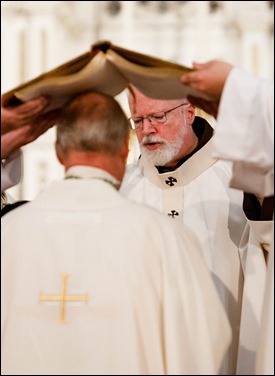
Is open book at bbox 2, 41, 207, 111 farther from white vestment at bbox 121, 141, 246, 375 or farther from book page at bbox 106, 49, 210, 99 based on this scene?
white vestment at bbox 121, 141, 246, 375

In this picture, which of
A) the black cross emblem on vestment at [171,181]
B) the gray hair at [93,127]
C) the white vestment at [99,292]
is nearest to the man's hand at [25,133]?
the gray hair at [93,127]

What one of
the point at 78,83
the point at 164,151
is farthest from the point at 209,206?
the point at 78,83

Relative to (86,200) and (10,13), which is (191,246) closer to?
(86,200)

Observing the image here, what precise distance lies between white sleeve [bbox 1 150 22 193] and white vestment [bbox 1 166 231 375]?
2.20 ft

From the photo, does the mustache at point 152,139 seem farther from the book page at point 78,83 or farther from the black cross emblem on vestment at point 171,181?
the book page at point 78,83

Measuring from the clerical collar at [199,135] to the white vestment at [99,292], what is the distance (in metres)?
1.68

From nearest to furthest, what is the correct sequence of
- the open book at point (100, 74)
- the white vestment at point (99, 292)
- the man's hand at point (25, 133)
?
the white vestment at point (99, 292)
the open book at point (100, 74)
the man's hand at point (25, 133)

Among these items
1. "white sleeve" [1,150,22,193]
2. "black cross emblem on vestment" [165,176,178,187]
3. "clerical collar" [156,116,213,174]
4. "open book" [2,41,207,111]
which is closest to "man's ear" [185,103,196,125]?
"clerical collar" [156,116,213,174]

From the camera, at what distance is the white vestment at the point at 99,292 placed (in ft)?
12.5

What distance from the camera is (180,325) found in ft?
12.6

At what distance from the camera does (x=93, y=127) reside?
3.85 m

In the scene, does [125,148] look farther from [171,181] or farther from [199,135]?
[199,135]

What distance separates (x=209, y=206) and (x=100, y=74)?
63.3 inches

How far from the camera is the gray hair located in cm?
385
